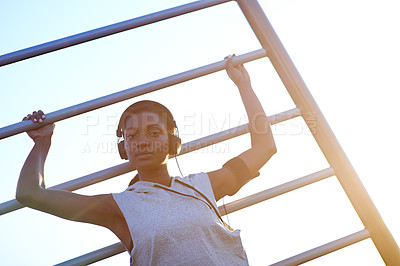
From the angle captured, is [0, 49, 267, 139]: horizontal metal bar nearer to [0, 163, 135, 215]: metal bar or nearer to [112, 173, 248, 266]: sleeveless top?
[0, 163, 135, 215]: metal bar

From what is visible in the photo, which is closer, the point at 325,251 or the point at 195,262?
the point at 195,262

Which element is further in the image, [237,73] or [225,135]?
[237,73]

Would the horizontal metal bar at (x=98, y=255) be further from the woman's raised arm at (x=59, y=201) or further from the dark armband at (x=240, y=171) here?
the dark armband at (x=240, y=171)

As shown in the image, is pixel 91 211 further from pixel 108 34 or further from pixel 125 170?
pixel 108 34

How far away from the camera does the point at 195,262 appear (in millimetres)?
1339

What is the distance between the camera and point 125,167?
5.32ft

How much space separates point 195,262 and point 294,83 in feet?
2.75

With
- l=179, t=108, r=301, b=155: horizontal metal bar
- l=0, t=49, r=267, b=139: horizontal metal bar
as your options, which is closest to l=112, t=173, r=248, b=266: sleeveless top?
l=179, t=108, r=301, b=155: horizontal metal bar

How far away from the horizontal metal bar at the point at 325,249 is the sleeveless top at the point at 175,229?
0.21 meters

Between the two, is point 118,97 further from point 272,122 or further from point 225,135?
point 272,122

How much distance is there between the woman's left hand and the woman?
160 mm

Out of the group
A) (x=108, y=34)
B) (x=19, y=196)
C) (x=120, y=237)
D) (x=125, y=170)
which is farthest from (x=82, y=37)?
(x=120, y=237)

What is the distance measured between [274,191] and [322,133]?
0.31 m

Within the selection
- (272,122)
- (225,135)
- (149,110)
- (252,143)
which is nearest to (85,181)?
(149,110)
